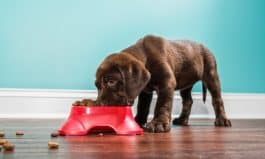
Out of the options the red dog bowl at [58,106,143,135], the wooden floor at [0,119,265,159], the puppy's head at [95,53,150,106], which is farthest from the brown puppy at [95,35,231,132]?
the wooden floor at [0,119,265,159]

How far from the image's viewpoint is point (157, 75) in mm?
2131

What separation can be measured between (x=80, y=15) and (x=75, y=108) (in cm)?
142

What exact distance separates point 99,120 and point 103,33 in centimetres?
142

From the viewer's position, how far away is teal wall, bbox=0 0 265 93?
2945 millimetres

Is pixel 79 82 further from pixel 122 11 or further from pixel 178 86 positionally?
pixel 178 86

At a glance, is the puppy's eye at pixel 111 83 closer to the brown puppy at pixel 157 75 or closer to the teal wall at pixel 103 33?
the brown puppy at pixel 157 75

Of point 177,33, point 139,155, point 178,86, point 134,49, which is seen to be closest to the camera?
point 139,155

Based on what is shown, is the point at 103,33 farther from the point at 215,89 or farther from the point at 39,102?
the point at 215,89

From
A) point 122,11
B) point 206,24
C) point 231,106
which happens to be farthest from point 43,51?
point 231,106

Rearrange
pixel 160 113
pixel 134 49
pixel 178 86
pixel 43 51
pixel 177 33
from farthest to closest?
pixel 177 33 → pixel 43 51 → pixel 178 86 → pixel 134 49 → pixel 160 113

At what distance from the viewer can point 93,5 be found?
3100 mm

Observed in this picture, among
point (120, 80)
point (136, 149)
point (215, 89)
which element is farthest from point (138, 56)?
point (136, 149)

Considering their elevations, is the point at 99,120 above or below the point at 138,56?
below

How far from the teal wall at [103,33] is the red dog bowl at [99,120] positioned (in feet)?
4.07
